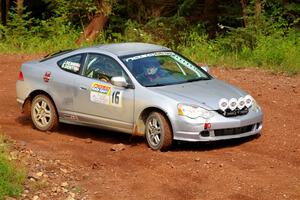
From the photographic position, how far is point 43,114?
12094 millimetres

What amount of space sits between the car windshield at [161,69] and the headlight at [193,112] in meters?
0.79

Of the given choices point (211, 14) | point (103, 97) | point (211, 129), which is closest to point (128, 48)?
point (103, 97)

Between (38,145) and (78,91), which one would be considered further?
(78,91)

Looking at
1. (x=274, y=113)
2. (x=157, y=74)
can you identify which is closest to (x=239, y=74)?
(x=274, y=113)

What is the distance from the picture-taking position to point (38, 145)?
10.7 meters

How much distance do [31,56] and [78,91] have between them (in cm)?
848

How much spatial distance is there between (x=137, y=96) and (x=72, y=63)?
1657 millimetres

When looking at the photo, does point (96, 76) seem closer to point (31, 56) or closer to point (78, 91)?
point (78, 91)

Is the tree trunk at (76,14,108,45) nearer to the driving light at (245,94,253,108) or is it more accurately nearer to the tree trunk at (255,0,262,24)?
the tree trunk at (255,0,262,24)

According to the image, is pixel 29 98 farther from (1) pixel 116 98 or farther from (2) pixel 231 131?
(2) pixel 231 131

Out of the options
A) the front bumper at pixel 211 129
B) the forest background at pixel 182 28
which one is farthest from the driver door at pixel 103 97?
the forest background at pixel 182 28

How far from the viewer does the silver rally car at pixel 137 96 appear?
10.2 meters

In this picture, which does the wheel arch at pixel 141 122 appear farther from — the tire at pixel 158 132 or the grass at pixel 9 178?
the grass at pixel 9 178

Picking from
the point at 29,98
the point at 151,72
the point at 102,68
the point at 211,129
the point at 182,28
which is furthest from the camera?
the point at 182,28
